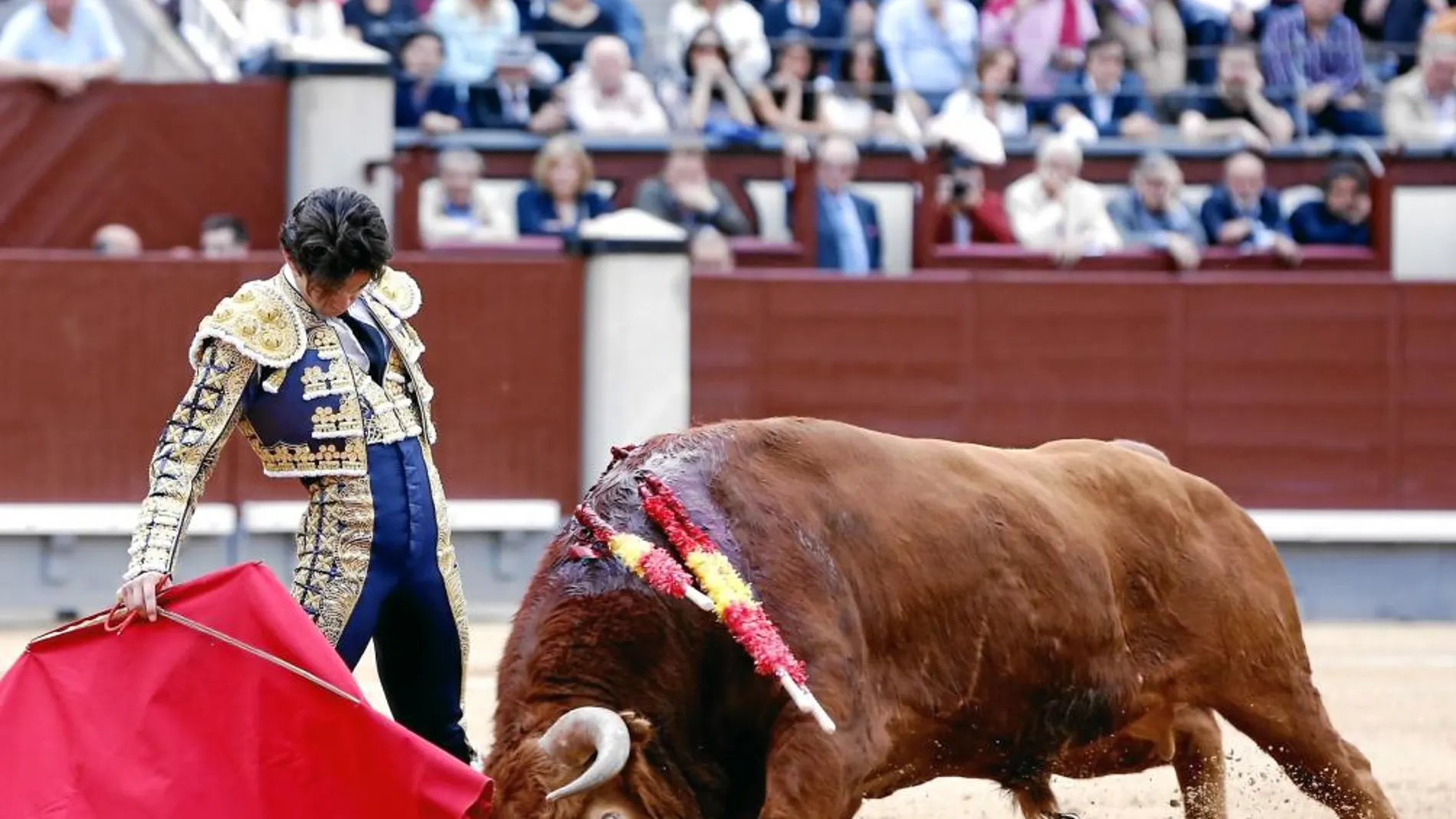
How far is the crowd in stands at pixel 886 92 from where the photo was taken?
9820 mm

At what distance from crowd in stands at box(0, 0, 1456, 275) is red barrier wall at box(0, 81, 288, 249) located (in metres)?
0.17

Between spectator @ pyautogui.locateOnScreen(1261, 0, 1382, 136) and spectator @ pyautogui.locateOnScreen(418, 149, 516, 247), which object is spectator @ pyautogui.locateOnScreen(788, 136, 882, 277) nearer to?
spectator @ pyautogui.locateOnScreen(418, 149, 516, 247)

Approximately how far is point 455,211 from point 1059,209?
8.09 ft

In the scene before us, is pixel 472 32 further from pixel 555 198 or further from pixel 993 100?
pixel 993 100

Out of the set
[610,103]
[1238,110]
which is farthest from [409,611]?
[1238,110]

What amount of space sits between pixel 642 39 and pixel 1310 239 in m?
2.97

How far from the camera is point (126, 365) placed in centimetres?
920

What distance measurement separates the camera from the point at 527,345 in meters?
9.60

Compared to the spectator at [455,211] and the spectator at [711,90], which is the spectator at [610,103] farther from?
the spectator at [455,211]

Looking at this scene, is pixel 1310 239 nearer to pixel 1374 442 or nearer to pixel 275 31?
pixel 1374 442

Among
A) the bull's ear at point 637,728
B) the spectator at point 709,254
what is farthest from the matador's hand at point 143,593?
the spectator at point 709,254

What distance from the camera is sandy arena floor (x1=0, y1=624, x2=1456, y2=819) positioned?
223 inches

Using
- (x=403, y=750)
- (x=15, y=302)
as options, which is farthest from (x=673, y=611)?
(x=15, y=302)

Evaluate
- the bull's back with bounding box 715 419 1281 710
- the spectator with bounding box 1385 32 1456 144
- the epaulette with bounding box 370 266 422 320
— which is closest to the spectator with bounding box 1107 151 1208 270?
the spectator with bounding box 1385 32 1456 144
